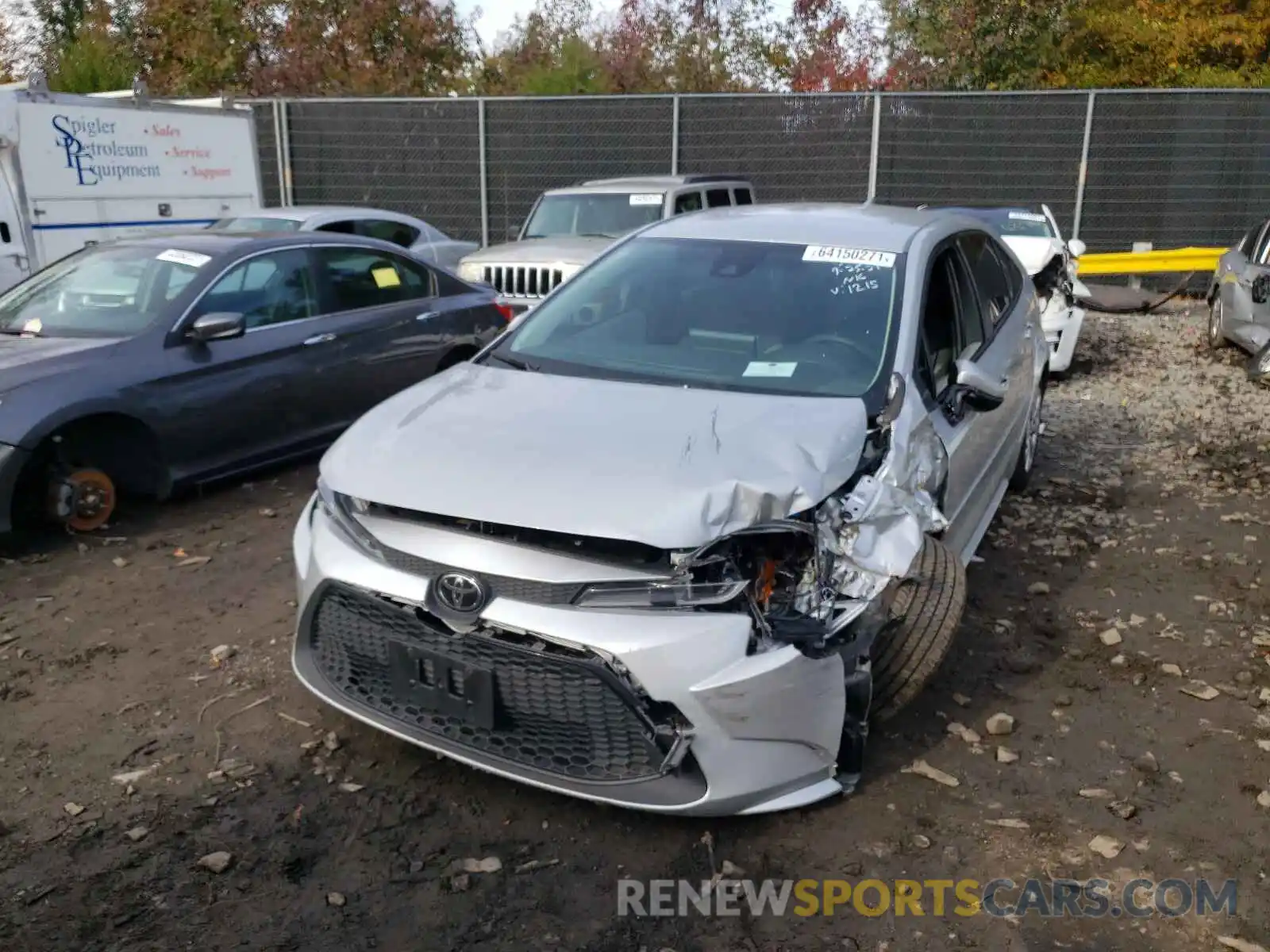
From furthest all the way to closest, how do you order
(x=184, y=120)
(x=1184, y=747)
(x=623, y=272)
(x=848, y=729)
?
(x=184, y=120), (x=623, y=272), (x=1184, y=747), (x=848, y=729)

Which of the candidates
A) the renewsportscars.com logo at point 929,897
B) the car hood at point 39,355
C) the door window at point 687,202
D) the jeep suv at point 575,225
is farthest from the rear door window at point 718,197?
the renewsportscars.com logo at point 929,897

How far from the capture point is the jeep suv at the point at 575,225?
9609 millimetres

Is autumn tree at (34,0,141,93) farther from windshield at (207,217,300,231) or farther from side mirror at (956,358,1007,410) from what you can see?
side mirror at (956,358,1007,410)

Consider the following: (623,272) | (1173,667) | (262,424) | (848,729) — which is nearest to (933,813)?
(848,729)

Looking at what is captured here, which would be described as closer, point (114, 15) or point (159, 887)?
point (159, 887)

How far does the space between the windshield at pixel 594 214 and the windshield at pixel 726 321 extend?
20.0ft

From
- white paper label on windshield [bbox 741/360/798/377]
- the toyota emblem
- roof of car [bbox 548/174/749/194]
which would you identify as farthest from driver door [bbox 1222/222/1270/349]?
the toyota emblem

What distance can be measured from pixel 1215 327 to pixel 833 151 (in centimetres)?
617

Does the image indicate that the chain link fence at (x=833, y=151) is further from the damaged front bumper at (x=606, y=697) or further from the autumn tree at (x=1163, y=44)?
the damaged front bumper at (x=606, y=697)

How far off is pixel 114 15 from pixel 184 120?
13.6 meters

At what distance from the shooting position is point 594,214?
428 inches

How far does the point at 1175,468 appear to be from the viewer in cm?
707

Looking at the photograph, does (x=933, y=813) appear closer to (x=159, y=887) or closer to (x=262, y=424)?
(x=159, y=887)

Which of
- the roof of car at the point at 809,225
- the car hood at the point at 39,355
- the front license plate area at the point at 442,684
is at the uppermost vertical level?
the roof of car at the point at 809,225
